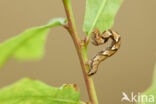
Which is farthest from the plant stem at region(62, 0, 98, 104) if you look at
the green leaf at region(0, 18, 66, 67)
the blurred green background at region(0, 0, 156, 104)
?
the blurred green background at region(0, 0, 156, 104)

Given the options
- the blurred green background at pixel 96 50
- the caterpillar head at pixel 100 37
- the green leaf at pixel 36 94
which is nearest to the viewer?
the green leaf at pixel 36 94

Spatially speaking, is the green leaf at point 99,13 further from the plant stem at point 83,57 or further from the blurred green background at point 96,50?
the blurred green background at point 96,50

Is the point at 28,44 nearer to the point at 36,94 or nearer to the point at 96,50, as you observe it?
the point at 36,94

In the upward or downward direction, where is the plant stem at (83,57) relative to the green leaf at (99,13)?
downward

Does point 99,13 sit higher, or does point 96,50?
point 99,13

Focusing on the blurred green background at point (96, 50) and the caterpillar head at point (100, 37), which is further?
the blurred green background at point (96, 50)

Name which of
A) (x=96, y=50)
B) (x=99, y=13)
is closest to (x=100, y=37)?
(x=99, y=13)

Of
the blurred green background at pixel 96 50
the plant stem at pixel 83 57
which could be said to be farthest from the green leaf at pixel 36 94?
the blurred green background at pixel 96 50
